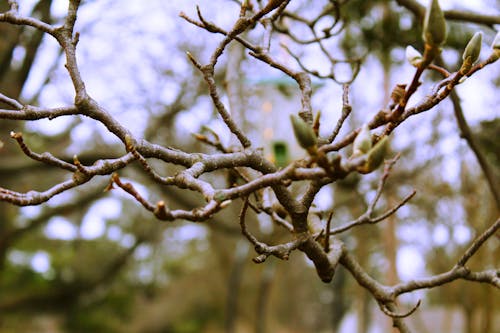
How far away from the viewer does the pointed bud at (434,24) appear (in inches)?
24.8

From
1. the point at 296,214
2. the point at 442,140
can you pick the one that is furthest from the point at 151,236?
the point at 296,214

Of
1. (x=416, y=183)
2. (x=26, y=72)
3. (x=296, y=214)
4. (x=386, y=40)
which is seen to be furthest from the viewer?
(x=416, y=183)

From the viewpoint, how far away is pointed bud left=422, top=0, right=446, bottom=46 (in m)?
0.63

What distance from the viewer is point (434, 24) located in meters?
0.63

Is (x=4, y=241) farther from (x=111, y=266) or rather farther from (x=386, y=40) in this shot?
(x=386, y=40)

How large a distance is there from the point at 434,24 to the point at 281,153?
294 cm

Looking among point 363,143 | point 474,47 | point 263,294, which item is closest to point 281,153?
point 474,47

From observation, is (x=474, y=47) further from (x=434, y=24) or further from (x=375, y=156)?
(x=375, y=156)

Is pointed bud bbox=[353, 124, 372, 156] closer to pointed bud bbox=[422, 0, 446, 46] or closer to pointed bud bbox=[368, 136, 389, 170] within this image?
pointed bud bbox=[368, 136, 389, 170]

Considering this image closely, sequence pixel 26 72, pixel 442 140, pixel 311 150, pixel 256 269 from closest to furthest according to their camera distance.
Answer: pixel 311 150 → pixel 26 72 → pixel 442 140 → pixel 256 269

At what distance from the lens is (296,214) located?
876 mm

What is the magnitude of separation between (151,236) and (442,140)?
4.03 meters

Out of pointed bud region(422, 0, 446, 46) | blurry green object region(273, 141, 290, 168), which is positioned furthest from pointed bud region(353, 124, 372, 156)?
blurry green object region(273, 141, 290, 168)

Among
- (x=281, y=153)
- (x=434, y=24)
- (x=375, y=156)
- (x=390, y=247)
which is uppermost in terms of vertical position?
(x=390, y=247)
